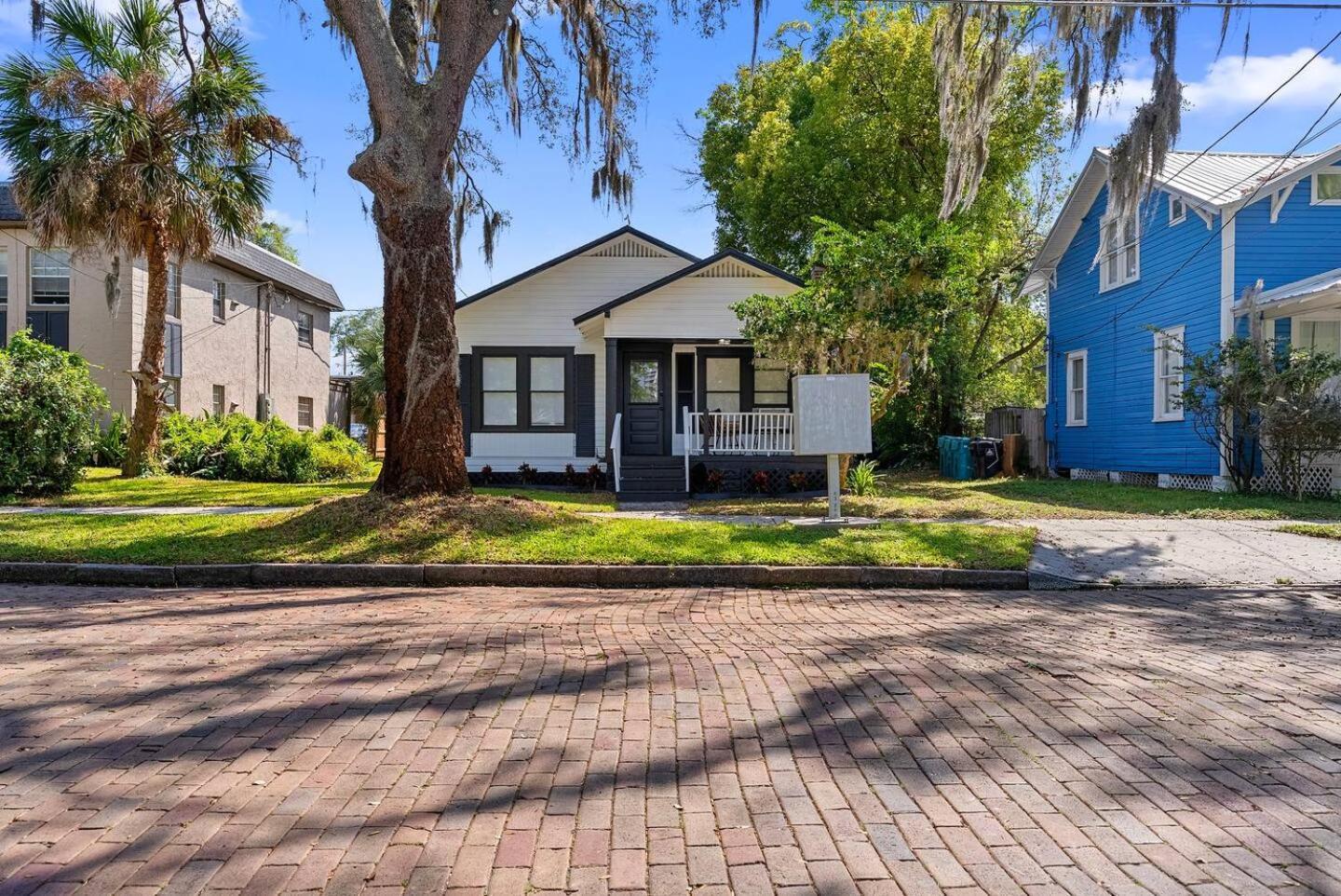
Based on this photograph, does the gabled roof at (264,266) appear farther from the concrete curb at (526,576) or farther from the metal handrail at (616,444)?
the concrete curb at (526,576)

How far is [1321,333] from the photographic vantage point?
16.1 metres

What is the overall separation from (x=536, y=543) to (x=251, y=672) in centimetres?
470

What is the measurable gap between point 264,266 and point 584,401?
13801 mm

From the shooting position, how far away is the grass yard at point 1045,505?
13.1 m

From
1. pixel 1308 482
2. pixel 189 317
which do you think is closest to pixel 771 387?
pixel 1308 482

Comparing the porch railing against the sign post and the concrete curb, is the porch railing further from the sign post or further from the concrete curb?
the concrete curb

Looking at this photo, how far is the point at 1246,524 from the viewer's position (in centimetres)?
1204

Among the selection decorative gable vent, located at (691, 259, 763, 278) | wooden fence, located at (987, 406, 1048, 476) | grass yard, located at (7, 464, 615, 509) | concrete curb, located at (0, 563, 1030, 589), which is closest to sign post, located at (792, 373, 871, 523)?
concrete curb, located at (0, 563, 1030, 589)

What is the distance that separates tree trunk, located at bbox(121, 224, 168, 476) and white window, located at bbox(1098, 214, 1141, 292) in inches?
750

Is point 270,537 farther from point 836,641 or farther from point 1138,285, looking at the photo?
point 1138,285

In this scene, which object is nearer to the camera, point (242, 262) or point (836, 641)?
point (836, 641)

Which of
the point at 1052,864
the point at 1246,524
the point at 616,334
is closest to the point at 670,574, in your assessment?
the point at 1052,864

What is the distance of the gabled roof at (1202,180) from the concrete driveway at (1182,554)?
565 cm

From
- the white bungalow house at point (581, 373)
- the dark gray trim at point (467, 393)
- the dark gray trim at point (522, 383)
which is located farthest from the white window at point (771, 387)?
the dark gray trim at point (467, 393)
